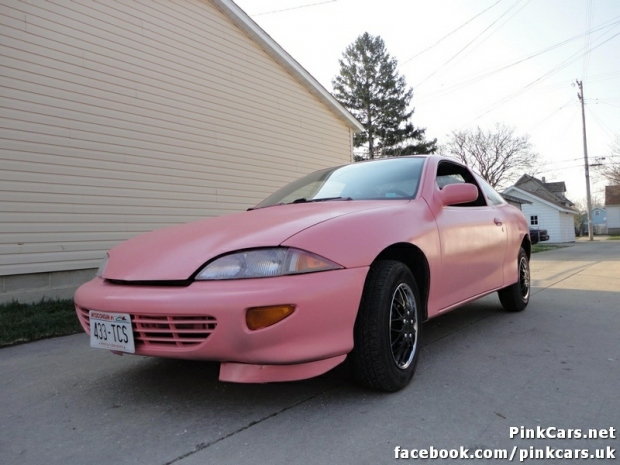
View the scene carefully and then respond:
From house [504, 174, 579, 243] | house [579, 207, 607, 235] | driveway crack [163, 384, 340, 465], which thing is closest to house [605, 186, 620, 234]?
house [579, 207, 607, 235]

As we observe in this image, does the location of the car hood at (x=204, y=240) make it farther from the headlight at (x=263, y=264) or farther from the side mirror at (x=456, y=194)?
the side mirror at (x=456, y=194)

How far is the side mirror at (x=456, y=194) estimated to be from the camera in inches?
127

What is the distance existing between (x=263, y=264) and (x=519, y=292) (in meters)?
3.54

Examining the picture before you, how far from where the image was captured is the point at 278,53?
9.91 m

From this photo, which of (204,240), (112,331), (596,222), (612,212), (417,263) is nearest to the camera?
(112,331)

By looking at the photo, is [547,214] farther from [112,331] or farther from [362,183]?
[112,331]

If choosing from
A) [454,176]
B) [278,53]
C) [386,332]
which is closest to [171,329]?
[386,332]

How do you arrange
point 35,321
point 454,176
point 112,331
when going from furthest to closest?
point 35,321, point 454,176, point 112,331

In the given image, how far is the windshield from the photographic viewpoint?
10.5 feet

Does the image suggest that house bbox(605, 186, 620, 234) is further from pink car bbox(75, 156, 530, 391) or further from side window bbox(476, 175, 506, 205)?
pink car bbox(75, 156, 530, 391)

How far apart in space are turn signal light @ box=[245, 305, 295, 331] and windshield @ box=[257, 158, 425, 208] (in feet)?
4.24

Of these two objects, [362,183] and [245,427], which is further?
[362,183]

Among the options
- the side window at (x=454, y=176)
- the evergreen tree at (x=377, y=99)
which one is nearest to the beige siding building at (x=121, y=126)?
the side window at (x=454, y=176)

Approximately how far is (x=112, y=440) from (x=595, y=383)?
2.57 m
